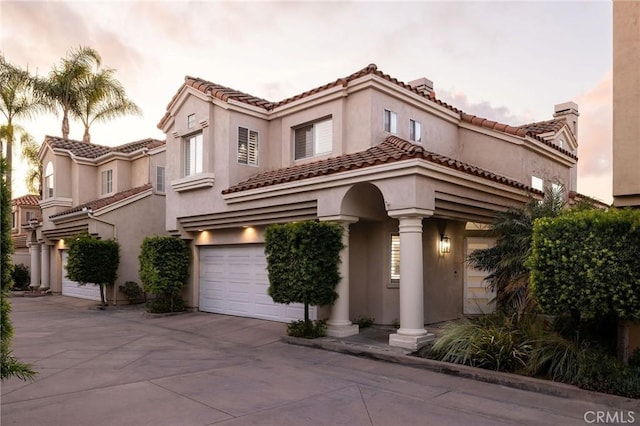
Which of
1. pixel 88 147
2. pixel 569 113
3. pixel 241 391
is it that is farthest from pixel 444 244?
pixel 88 147

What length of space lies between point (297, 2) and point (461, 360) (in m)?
9.43

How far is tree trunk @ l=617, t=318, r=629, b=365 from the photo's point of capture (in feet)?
22.6

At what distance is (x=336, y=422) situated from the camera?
5840 millimetres

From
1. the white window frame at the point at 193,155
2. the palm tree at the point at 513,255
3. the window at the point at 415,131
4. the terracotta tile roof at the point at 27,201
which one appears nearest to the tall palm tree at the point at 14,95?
the terracotta tile roof at the point at 27,201

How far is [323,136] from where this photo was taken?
1355 cm

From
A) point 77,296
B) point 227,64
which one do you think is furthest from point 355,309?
point 77,296

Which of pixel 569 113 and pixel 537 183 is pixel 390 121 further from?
pixel 569 113

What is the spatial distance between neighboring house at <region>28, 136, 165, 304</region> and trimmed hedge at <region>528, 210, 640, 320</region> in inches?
657

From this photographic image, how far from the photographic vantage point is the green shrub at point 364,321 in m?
12.1

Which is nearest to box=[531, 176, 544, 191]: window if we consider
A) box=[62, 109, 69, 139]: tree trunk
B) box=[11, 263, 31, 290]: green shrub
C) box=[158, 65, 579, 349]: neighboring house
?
box=[158, 65, 579, 349]: neighboring house

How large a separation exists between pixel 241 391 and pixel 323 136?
8.23 metres

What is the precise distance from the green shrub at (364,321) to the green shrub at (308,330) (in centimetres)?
137

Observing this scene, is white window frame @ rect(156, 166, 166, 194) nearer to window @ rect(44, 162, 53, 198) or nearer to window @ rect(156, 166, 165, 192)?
window @ rect(156, 166, 165, 192)
